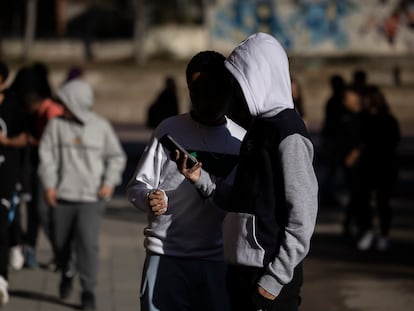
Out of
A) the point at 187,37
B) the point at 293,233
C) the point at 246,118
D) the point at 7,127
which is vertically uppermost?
the point at 246,118

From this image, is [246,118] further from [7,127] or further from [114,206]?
[114,206]

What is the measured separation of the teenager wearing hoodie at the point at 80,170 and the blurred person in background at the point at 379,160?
180 inches

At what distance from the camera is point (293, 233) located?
4.61 metres

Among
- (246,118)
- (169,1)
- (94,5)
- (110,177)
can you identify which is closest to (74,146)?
(110,177)

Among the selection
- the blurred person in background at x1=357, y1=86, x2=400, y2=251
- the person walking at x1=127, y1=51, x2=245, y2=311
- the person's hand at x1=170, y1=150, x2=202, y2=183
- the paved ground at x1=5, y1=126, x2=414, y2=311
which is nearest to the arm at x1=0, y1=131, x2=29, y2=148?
the paved ground at x1=5, y1=126, x2=414, y2=311

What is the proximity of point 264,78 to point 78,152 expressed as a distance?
4.56m

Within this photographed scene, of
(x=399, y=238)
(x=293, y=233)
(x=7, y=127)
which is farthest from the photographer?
(x=399, y=238)

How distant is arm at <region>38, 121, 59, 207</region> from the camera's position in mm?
8914

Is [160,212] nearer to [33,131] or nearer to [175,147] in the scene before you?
[175,147]

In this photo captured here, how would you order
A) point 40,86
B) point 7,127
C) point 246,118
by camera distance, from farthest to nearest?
point 40,86 < point 7,127 < point 246,118

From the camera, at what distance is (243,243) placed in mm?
4766

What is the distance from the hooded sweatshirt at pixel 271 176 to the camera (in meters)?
4.60

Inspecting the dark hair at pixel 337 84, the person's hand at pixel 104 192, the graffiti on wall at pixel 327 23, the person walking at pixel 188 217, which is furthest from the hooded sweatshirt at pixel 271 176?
the graffiti on wall at pixel 327 23

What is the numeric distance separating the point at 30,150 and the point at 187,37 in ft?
142
